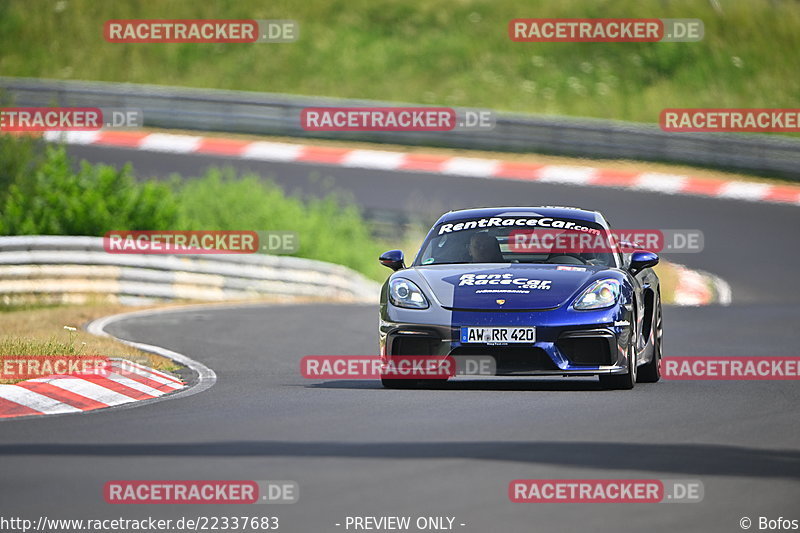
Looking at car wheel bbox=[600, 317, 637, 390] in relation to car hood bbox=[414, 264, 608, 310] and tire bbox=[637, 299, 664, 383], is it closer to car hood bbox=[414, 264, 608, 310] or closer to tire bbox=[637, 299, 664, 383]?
car hood bbox=[414, 264, 608, 310]

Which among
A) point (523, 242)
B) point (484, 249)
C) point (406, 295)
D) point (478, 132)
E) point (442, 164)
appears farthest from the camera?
point (478, 132)

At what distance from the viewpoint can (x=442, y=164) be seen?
30562mm

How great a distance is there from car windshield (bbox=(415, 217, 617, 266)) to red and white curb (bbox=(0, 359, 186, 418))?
217 cm

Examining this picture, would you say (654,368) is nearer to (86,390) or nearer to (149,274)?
(86,390)

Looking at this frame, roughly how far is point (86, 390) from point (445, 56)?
2960cm

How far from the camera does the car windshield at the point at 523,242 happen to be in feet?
37.6

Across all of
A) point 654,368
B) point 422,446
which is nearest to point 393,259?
point 654,368

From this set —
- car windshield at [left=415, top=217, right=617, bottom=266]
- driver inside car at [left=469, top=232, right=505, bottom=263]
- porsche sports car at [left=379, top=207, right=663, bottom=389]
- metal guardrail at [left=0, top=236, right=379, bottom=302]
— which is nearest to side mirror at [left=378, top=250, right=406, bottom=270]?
porsche sports car at [left=379, top=207, right=663, bottom=389]

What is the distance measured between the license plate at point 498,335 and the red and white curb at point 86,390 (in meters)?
2.24

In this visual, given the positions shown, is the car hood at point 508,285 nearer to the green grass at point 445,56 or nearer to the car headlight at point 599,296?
the car headlight at point 599,296

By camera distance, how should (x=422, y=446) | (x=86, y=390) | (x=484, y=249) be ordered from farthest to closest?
1. (x=484, y=249)
2. (x=86, y=390)
3. (x=422, y=446)

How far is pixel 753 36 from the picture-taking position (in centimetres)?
3847

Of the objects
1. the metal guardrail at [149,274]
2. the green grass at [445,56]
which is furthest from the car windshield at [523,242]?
the green grass at [445,56]

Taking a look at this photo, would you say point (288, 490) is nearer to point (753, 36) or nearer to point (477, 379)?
point (477, 379)
